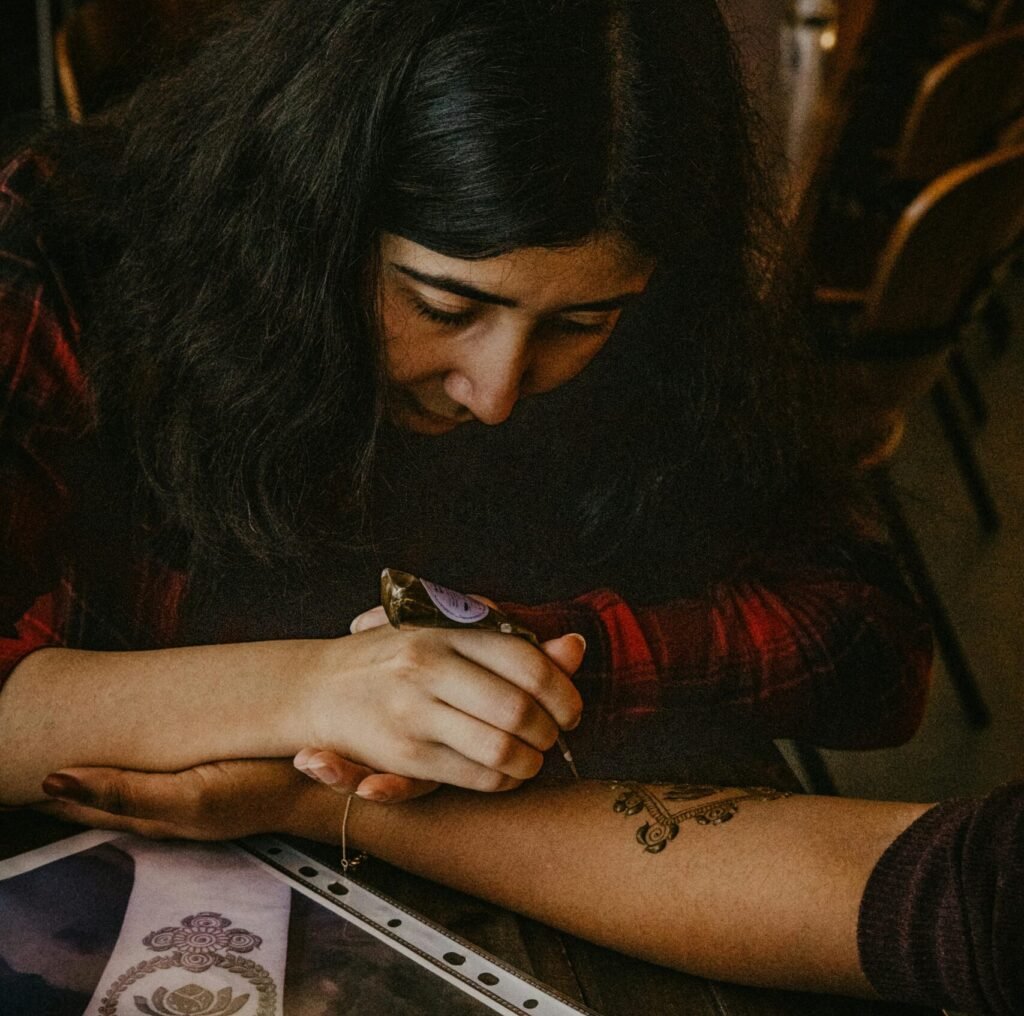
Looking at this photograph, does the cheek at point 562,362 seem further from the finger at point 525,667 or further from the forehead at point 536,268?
the finger at point 525,667

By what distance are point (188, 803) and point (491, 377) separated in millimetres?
272

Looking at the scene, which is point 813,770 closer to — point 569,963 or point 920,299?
point 569,963

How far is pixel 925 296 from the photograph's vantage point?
1.23 meters

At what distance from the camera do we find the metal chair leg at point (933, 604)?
64cm

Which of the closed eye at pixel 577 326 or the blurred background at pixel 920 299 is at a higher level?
the closed eye at pixel 577 326

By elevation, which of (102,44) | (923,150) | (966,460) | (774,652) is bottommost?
(923,150)

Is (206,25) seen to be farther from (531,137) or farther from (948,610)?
(948,610)

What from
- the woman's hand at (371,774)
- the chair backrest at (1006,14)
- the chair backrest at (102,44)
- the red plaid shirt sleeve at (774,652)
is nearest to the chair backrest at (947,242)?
the red plaid shirt sleeve at (774,652)

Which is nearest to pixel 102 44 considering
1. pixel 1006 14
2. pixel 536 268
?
pixel 536 268

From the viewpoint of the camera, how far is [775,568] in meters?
0.78

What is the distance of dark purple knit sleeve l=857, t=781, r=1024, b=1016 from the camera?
0.52 meters

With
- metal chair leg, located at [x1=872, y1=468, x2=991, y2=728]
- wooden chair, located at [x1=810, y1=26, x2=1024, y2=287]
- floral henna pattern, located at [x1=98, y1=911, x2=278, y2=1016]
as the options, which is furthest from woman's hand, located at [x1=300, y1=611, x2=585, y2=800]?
wooden chair, located at [x1=810, y1=26, x2=1024, y2=287]

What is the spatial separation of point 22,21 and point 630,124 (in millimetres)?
1121

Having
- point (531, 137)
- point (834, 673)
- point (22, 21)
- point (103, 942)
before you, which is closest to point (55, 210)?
point (531, 137)
